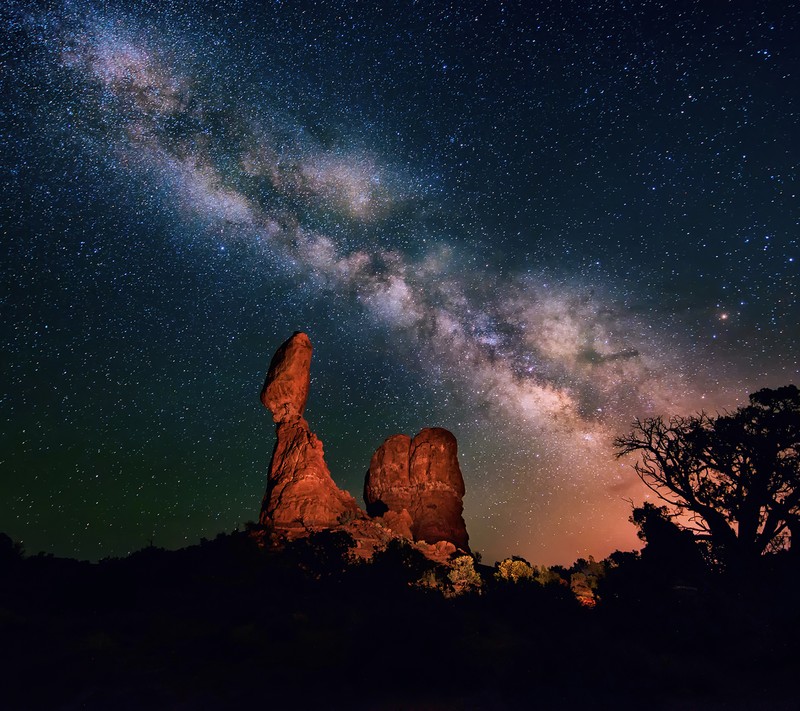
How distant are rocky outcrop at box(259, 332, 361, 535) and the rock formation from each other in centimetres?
7

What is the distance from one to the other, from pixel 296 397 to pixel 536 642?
2685 cm

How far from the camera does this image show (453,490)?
145 feet

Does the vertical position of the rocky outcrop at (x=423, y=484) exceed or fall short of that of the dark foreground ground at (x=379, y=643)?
it exceeds it

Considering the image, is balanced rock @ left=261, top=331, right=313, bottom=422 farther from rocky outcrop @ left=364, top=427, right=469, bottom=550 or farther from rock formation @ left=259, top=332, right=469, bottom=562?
rocky outcrop @ left=364, top=427, right=469, bottom=550

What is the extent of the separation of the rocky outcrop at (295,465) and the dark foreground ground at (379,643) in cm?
1030

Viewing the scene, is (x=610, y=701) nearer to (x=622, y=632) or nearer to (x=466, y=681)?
(x=466, y=681)

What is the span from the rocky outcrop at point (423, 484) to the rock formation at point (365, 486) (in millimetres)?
95

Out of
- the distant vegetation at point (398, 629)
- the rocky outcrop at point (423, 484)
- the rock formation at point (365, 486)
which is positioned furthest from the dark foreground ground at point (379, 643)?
the rocky outcrop at point (423, 484)

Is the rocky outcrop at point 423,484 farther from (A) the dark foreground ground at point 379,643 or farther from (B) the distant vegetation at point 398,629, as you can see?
(A) the dark foreground ground at point 379,643

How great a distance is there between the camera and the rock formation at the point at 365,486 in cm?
2969

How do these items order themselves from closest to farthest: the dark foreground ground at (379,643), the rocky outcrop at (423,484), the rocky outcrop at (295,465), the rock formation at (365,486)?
the dark foreground ground at (379,643) → the rocky outcrop at (295,465) → the rock formation at (365,486) → the rocky outcrop at (423,484)

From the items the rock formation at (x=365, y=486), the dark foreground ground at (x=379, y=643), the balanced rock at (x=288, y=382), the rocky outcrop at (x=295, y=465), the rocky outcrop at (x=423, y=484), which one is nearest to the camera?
the dark foreground ground at (x=379, y=643)

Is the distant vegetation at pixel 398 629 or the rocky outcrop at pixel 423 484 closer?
the distant vegetation at pixel 398 629

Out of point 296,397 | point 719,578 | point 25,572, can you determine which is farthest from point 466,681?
point 296,397
